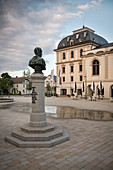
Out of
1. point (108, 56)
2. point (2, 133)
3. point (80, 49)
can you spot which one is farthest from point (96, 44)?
point (2, 133)

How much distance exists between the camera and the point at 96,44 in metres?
40.4

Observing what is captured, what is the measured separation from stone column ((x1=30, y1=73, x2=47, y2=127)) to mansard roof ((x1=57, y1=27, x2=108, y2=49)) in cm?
3569

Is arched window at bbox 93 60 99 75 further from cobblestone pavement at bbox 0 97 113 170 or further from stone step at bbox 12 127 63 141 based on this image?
stone step at bbox 12 127 63 141

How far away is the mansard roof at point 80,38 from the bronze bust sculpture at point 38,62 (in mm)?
34889

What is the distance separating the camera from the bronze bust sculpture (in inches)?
266

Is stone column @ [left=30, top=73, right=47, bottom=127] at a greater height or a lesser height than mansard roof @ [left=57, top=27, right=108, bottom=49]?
lesser

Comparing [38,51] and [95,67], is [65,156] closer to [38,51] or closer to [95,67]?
[38,51]

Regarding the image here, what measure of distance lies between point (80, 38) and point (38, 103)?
128 feet

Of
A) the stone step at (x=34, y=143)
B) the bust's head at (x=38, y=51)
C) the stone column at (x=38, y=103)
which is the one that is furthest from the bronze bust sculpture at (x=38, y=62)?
the stone step at (x=34, y=143)

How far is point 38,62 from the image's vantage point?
6727 mm

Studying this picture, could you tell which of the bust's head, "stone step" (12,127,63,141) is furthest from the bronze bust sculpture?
"stone step" (12,127,63,141)

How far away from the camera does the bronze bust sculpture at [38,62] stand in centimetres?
676

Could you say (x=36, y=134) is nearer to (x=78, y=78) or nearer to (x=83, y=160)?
(x=83, y=160)

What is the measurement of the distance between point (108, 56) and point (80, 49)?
35.3 feet
